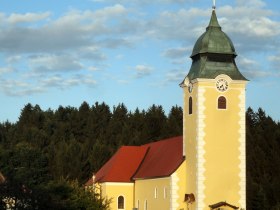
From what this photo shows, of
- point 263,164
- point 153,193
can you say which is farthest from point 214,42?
point 263,164

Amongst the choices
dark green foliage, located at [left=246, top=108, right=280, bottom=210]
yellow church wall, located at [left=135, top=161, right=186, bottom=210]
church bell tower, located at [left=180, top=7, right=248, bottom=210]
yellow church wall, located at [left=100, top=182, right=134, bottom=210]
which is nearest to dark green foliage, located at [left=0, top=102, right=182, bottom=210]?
dark green foliage, located at [left=246, top=108, right=280, bottom=210]

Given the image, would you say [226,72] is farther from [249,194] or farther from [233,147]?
[249,194]

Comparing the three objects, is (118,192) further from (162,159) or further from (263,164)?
(263,164)

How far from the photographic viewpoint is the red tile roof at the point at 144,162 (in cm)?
5451

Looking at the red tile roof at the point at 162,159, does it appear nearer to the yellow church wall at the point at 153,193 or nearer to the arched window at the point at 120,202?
the yellow church wall at the point at 153,193

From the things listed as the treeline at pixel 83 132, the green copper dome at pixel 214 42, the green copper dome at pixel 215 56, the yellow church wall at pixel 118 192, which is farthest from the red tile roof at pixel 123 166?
the treeline at pixel 83 132

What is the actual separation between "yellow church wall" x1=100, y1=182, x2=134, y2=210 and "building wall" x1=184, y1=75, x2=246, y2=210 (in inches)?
487

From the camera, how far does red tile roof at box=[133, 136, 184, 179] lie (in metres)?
52.6

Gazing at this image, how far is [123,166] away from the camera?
63250mm

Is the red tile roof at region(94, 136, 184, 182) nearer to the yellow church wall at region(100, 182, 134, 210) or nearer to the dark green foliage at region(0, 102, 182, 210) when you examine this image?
the yellow church wall at region(100, 182, 134, 210)

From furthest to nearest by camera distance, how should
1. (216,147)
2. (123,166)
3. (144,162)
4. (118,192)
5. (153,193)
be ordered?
(123,166)
(144,162)
(118,192)
(153,193)
(216,147)

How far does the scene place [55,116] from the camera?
370ft

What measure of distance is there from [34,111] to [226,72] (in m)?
70.2

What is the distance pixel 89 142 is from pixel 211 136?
51312mm
